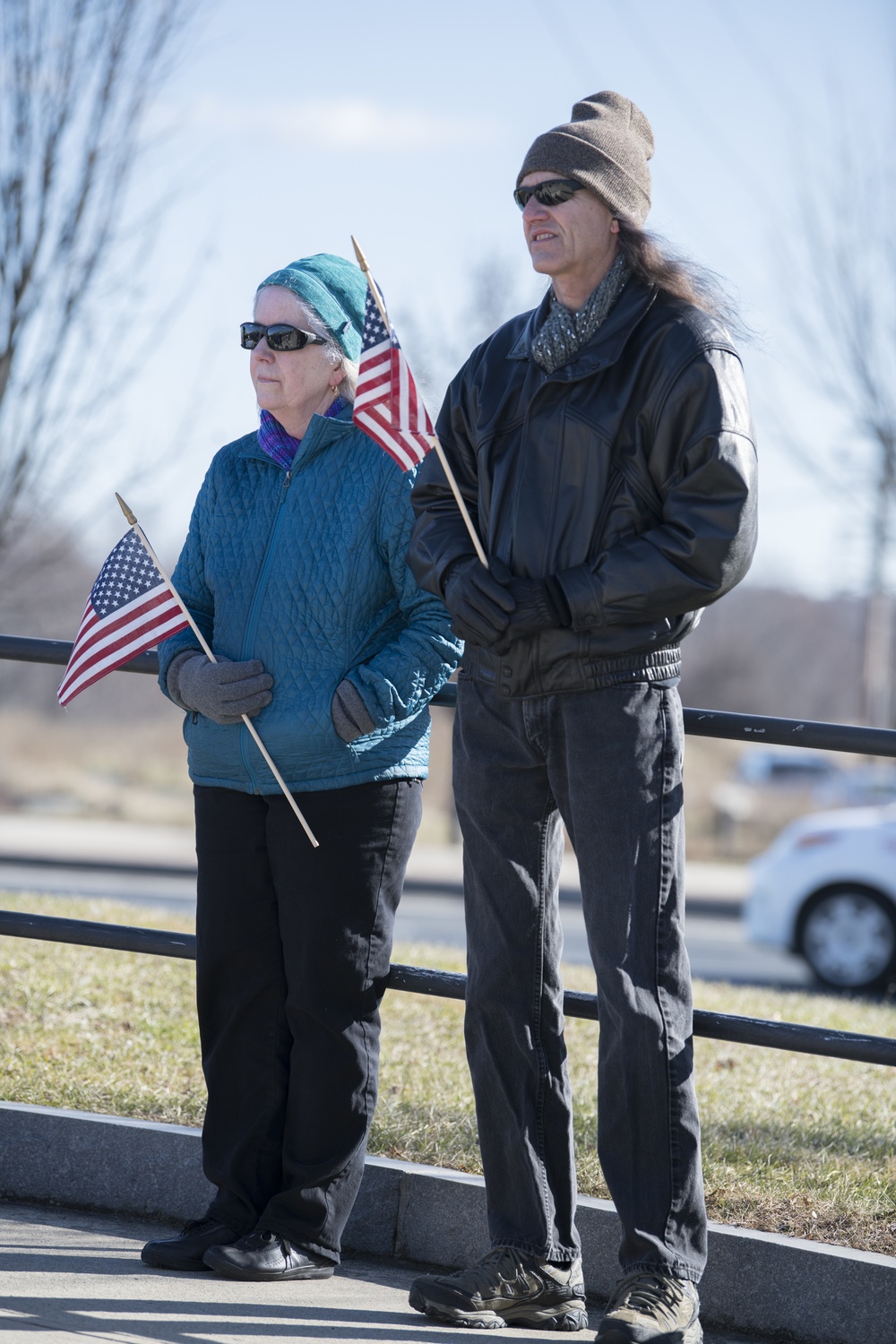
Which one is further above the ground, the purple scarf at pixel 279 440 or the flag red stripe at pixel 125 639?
the purple scarf at pixel 279 440

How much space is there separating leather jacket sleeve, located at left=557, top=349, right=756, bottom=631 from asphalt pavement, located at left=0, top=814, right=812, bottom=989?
29.9ft

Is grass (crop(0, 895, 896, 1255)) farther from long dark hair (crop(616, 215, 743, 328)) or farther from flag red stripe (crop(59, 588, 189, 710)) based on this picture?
long dark hair (crop(616, 215, 743, 328))

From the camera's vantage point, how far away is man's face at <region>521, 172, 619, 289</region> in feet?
9.68

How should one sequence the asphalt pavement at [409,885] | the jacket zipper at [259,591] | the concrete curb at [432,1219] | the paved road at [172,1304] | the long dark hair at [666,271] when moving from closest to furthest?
the paved road at [172,1304] < the long dark hair at [666,271] < the concrete curb at [432,1219] < the jacket zipper at [259,591] < the asphalt pavement at [409,885]

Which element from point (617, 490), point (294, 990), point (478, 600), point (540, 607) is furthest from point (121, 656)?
point (617, 490)

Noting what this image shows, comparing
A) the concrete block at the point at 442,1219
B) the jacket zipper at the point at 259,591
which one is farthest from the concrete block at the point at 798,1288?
the jacket zipper at the point at 259,591

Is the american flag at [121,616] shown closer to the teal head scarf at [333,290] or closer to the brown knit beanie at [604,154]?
the teal head scarf at [333,290]

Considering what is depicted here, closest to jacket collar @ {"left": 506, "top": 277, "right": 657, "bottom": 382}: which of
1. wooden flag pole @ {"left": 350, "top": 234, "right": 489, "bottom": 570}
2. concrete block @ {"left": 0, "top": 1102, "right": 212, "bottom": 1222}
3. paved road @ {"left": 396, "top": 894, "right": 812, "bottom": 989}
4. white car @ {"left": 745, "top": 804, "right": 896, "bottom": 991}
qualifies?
wooden flag pole @ {"left": 350, "top": 234, "right": 489, "bottom": 570}

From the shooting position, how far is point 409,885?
59.3ft

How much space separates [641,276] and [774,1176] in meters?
2.11

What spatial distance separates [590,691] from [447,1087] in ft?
5.74

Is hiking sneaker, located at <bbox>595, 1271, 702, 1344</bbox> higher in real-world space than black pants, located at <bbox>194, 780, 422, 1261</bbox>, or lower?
lower

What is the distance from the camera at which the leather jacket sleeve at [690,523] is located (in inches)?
109

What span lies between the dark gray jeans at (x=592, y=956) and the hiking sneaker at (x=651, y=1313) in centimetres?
3
